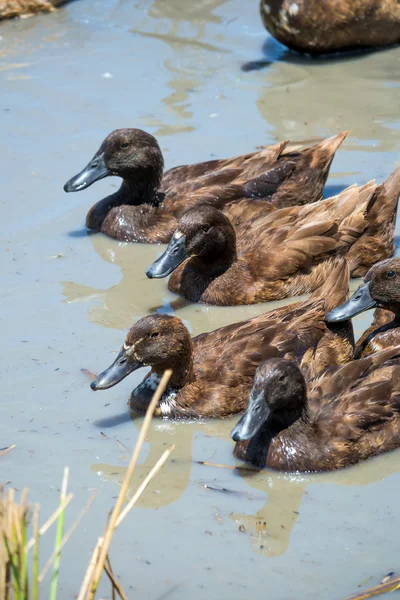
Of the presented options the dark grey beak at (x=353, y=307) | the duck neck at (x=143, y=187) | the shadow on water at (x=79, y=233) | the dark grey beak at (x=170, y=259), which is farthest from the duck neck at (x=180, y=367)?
the duck neck at (x=143, y=187)

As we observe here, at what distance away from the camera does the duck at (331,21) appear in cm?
1130

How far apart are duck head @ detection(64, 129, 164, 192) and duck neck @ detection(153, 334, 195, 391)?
2.79 m

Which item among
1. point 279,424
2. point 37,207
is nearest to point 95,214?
point 37,207

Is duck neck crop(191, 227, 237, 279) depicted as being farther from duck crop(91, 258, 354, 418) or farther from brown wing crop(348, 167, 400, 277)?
duck crop(91, 258, 354, 418)

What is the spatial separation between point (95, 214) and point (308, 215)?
1.84 m

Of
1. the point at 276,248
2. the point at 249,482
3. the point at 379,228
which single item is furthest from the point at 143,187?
the point at 249,482

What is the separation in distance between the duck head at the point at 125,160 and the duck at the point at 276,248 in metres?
1.16

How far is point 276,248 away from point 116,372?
202cm

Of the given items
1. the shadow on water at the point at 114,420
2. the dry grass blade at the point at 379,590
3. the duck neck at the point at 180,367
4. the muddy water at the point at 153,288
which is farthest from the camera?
the duck neck at the point at 180,367

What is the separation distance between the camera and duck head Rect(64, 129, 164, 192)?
8531 mm

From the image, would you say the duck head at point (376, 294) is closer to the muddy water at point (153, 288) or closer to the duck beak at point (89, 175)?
the muddy water at point (153, 288)

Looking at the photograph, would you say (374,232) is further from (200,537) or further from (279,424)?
(200,537)

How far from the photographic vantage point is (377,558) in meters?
4.71

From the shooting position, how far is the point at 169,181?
871 cm
